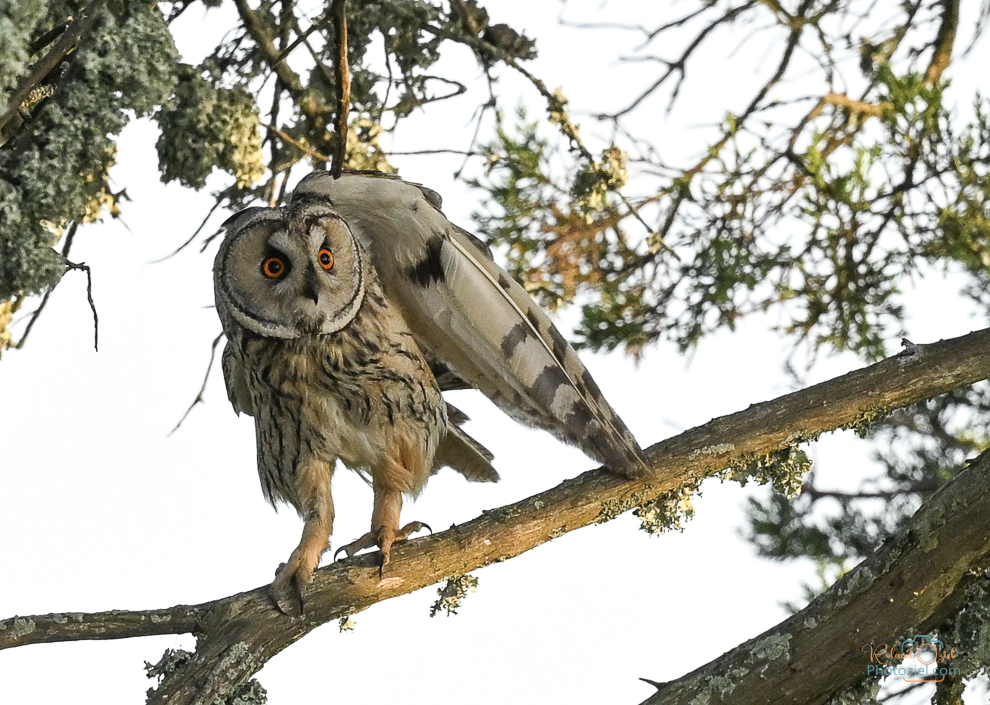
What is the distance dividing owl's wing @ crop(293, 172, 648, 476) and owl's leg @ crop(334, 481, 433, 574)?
0.32 meters

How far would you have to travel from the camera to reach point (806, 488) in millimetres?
3713

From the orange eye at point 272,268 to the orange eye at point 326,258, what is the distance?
0.11 m

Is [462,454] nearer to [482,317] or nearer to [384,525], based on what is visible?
[384,525]

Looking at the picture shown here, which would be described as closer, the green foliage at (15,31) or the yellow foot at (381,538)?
the green foliage at (15,31)

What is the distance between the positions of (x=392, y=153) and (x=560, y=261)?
941 mm

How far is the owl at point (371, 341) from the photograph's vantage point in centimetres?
234

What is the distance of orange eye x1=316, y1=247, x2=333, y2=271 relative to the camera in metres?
2.46

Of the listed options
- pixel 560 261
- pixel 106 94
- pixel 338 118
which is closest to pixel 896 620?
pixel 338 118

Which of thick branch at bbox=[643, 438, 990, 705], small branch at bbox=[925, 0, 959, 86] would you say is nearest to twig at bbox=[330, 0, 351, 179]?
thick branch at bbox=[643, 438, 990, 705]

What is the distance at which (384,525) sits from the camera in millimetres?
2461

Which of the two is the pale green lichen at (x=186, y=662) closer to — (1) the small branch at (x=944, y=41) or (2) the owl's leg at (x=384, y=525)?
(2) the owl's leg at (x=384, y=525)

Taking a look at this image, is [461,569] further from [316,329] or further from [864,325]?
[864,325]

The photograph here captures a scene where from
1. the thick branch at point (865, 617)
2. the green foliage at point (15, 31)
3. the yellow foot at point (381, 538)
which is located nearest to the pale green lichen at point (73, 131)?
the green foliage at point (15, 31)

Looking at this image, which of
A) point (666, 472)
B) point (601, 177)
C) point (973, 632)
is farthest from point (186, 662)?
point (601, 177)
